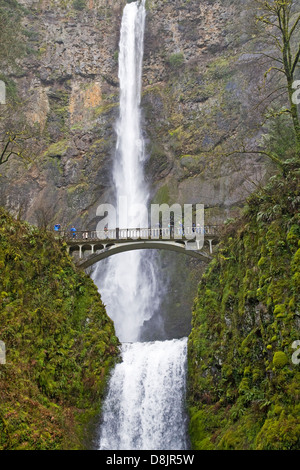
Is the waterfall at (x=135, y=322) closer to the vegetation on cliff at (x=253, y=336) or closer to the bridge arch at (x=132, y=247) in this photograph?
the vegetation on cliff at (x=253, y=336)

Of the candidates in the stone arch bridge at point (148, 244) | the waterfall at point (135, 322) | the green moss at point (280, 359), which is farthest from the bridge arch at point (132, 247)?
the green moss at point (280, 359)

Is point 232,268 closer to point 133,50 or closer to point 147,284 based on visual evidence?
point 147,284

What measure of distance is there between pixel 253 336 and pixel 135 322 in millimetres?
18323

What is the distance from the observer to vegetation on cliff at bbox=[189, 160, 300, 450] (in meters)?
9.91

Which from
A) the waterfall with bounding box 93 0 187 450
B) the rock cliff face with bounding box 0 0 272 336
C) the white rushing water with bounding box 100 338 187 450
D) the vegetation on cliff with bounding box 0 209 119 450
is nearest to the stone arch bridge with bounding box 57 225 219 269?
the vegetation on cliff with bounding box 0 209 119 450

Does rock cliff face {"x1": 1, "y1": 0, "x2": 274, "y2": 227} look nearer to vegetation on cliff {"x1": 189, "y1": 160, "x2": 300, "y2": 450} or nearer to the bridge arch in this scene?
the bridge arch

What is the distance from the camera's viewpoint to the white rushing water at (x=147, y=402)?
14625mm

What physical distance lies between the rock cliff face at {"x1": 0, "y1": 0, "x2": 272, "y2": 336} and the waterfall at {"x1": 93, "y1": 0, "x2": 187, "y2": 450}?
1.21m

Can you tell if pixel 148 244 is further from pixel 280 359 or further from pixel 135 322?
pixel 280 359

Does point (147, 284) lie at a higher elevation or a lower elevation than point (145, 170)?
lower

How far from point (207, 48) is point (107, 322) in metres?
33.2

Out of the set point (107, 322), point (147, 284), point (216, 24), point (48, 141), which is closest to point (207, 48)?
point (216, 24)

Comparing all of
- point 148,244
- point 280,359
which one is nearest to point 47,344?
point 280,359

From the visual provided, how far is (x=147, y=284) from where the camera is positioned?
31.7 meters
